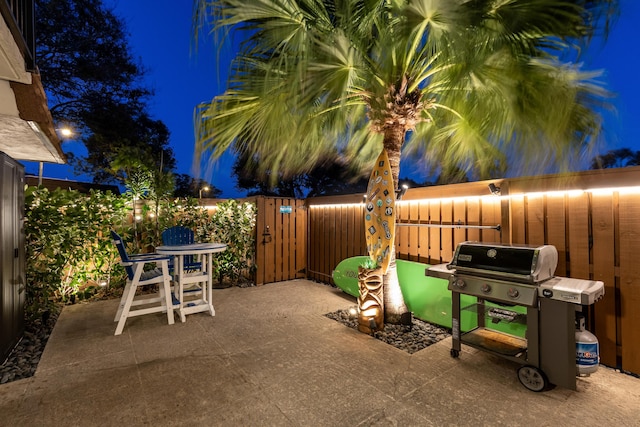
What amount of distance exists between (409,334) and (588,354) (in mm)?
1478

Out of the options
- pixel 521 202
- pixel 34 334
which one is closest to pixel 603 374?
pixel 521 202

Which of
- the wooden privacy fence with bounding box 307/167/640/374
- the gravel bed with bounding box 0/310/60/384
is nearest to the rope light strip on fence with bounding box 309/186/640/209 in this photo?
the wooden privacy fence with bounding box 307/167/640/374

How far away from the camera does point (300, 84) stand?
8.43 feet

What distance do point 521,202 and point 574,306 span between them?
51.6 inches

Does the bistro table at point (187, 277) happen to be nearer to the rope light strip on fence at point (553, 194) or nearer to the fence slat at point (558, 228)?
the rope light strip on fence at point (553, 194)

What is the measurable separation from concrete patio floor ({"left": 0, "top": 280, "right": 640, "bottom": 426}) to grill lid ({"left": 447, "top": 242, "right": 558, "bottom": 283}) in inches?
33.5

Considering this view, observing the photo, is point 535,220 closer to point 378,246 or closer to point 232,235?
point 378,246

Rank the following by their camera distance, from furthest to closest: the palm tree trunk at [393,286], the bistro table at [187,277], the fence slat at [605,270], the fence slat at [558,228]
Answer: the bistro table at [187,277], the palm tree trunk at [393,286], the fence slat at [558,228], the fence slat at [605,270]

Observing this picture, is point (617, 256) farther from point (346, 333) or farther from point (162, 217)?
point (162, 217)

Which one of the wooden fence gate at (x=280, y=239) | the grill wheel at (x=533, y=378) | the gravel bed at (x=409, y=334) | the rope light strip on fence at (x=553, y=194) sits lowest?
the gravel bed at (x=409, y=334)

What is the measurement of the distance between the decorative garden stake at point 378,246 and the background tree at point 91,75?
525 cm

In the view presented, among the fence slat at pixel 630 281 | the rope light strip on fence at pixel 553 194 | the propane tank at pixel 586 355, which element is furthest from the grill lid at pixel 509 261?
the rope light strip on fence at pixel 553 194

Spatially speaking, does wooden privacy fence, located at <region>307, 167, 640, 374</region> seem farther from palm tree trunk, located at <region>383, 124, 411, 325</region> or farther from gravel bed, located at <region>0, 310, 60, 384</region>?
gravel bed, located at <region>0, 310, 60, 384</region>

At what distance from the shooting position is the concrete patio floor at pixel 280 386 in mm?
1858
